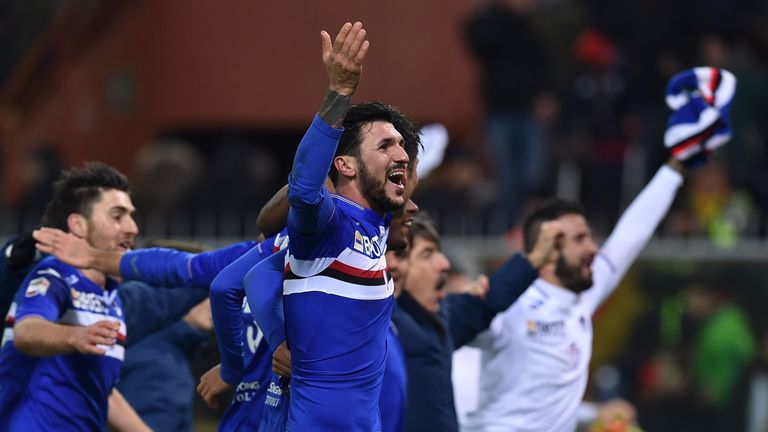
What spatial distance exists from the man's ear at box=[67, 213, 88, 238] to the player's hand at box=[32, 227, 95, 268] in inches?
28.0

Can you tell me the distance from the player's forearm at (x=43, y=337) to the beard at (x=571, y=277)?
2855mm

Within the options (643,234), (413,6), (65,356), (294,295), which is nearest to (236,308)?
(294,295)

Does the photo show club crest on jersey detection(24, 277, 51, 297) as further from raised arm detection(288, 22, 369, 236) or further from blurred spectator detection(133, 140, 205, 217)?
blurred spectator detection(133, 140, 205, 217)

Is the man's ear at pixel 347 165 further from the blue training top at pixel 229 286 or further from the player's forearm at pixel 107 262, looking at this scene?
the player's forearm at pixel 107 262

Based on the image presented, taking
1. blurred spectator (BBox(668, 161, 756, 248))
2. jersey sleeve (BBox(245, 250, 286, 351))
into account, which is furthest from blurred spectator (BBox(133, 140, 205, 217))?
jersey sleeve (BBox(245, 250, 286, 351))

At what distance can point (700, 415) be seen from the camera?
39.1 ft

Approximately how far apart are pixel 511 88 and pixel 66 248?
715 cm

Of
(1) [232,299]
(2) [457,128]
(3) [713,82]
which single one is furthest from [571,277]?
(2) [457,128]

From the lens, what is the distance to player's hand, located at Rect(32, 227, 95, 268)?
5.99m

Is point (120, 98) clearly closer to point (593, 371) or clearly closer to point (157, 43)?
point (157, 43)

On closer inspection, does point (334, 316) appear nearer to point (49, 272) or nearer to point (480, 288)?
point (49, 272)

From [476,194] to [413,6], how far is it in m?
2.57

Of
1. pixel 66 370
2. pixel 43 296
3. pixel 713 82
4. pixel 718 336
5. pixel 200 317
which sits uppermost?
pixel 713 82

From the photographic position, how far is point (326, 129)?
5.13 metres
